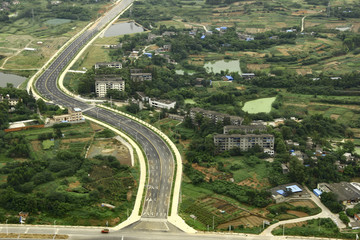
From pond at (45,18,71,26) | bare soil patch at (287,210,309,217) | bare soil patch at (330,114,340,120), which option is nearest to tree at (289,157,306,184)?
bare soil patch at (287,210,309,217)

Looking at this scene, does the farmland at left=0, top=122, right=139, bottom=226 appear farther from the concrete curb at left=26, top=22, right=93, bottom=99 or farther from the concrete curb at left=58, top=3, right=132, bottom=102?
the concrete curb at left=26, top=22, right=93, bottom=99

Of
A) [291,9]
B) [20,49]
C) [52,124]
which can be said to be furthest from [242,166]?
[291,9]

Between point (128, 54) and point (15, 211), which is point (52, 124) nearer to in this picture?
point (15, 211)

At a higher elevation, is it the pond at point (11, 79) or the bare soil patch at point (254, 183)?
the pond at point (11, 79)

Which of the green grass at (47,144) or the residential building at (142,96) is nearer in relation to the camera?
the green grass at (47,144)

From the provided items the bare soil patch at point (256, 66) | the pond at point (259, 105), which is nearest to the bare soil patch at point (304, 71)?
the bare soil patch at point (256, 66)

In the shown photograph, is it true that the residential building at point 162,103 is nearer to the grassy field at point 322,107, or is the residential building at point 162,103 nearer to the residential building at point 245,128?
the residential building at point 245,128
